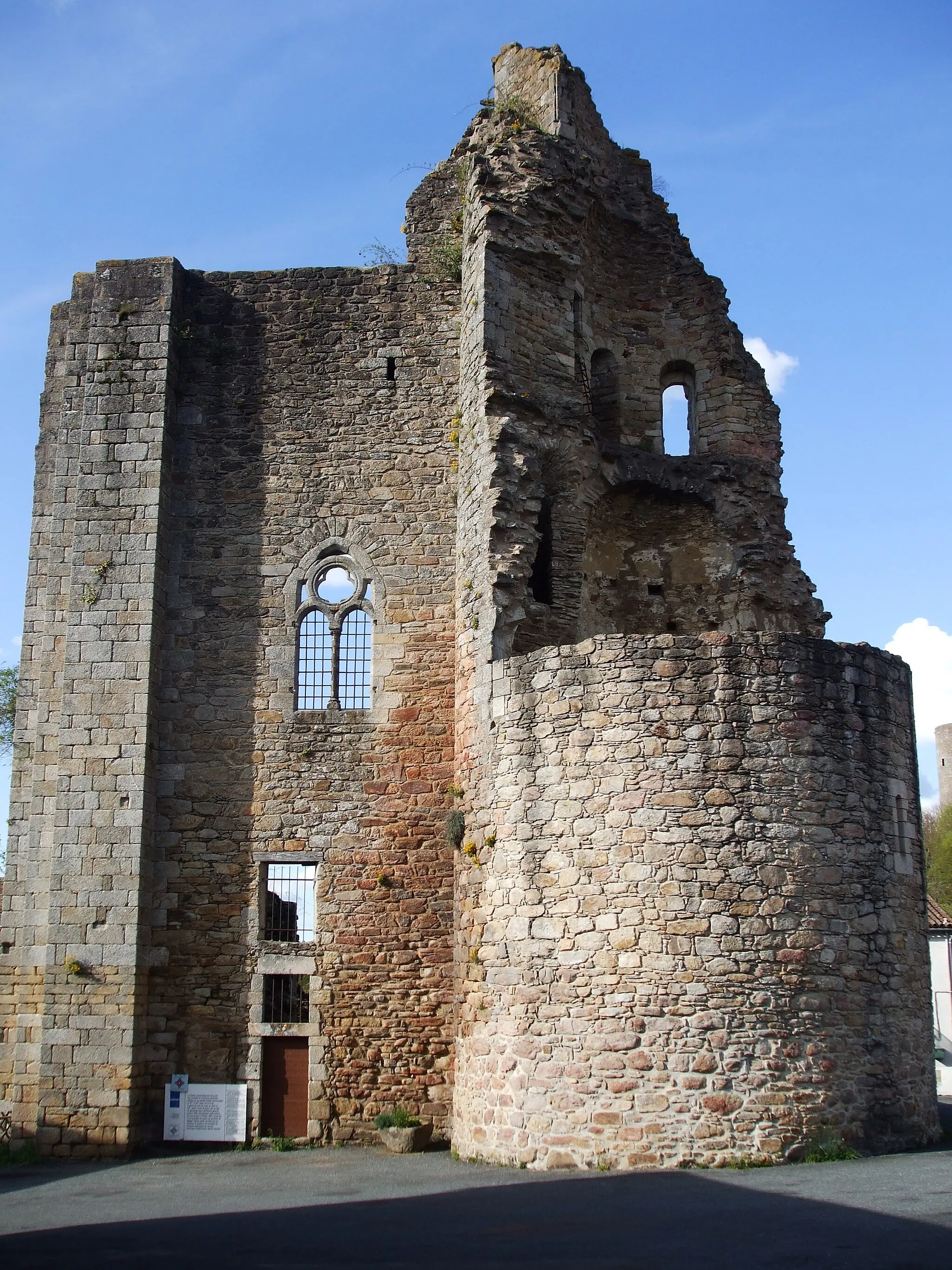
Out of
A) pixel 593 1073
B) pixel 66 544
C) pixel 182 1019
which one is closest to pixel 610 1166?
pixel 593 1073

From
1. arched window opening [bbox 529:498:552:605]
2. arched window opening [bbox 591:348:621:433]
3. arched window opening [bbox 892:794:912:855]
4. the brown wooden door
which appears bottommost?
the brown wooden door

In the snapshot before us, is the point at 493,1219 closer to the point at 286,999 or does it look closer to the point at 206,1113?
the point at 286,999

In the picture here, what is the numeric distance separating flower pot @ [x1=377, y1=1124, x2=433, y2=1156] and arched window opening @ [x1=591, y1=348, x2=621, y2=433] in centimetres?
908

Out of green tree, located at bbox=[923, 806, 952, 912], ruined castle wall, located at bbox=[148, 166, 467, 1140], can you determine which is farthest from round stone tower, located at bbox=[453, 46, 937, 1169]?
green tree, located at bbox=[923, 806, 952, 912]

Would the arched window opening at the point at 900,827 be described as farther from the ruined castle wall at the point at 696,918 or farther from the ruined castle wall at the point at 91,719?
the ruined castle wall at the point at 91,719

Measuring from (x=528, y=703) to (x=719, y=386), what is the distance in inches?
248

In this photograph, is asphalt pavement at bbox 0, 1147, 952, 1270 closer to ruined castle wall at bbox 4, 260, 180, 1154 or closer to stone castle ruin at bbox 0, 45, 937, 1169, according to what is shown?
stone castle ruin at bbox 0, 45, 937, 1169

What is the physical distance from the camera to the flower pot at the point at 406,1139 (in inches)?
535

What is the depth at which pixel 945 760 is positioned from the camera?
177 ft

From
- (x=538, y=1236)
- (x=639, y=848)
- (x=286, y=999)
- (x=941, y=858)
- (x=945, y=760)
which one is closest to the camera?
(x=538, y=1236)

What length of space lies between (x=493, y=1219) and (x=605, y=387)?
10986 millimetres

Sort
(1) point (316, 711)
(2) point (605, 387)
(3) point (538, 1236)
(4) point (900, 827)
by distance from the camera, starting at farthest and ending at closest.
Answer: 1. (2) point (605, 387)
2. (1) point (316, 711)
3. (4) point (900, 827)
4. (3) point (538, 1236)

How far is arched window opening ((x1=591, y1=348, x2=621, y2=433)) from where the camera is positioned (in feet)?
56.1

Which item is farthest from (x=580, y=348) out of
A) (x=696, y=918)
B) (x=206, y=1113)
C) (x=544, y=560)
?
(x=206, y=1113)
